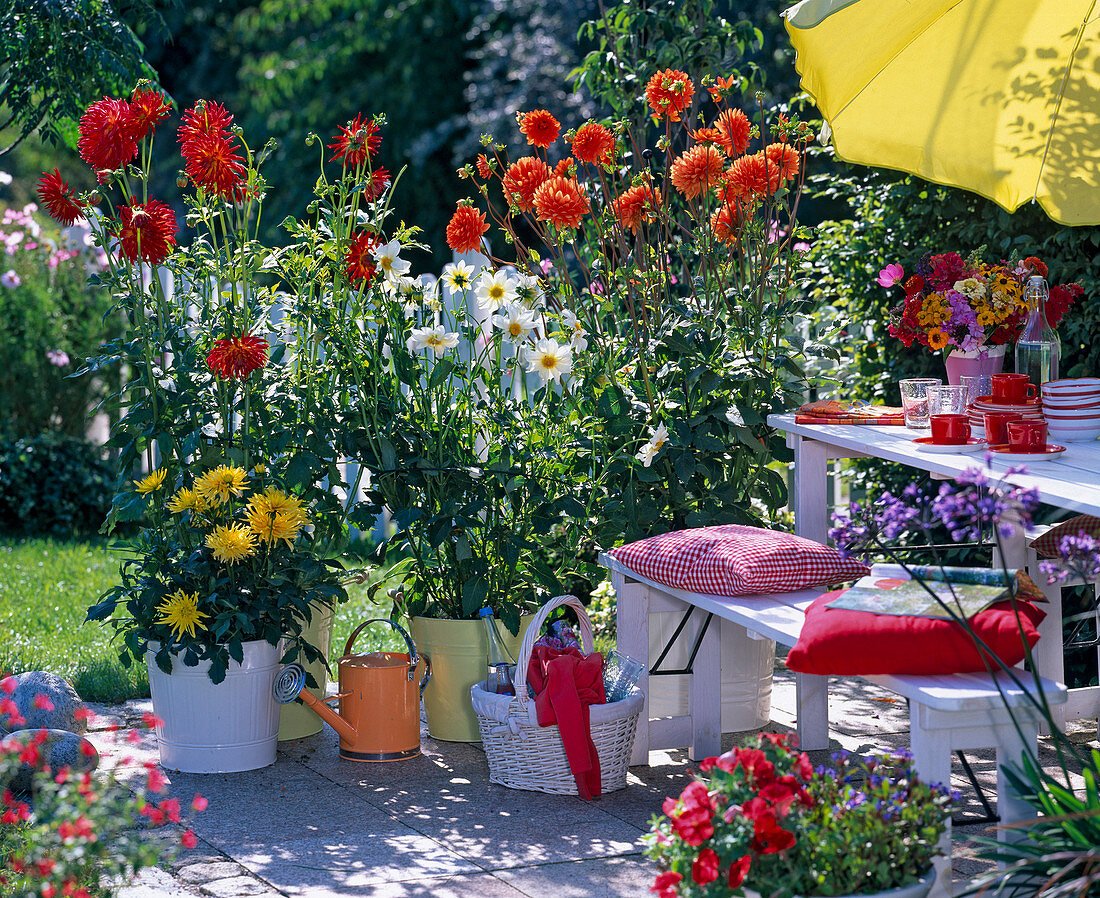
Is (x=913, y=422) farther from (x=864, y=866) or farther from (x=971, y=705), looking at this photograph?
(x=864, y=866)

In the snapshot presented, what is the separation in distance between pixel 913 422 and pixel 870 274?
4.62ft

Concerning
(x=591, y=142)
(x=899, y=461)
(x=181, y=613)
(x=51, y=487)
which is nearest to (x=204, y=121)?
(x=591, y=142)

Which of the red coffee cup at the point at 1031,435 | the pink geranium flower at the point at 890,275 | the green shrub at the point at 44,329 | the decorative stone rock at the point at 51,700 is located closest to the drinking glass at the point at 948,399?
the red coffee cup at the point at 1031,435

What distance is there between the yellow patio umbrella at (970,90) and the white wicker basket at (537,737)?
1.50m

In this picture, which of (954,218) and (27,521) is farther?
(27,521)

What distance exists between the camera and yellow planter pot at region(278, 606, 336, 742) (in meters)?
3.78

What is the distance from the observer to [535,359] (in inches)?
142

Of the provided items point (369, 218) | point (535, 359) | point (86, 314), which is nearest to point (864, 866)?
point (535, 359)

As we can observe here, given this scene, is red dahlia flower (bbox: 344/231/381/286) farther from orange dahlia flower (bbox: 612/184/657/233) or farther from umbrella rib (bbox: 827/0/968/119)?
umbrella rib (bbox: 827/0/968/119)

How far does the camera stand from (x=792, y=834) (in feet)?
7.09

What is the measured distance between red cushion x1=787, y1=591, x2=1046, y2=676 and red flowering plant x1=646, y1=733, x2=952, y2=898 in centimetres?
25

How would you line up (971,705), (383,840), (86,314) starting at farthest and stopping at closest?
(86,314) → (383,840) → (971,705)

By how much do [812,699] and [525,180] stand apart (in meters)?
1.65

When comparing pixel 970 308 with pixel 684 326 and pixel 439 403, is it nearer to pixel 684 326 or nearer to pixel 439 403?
pixel 684 326
